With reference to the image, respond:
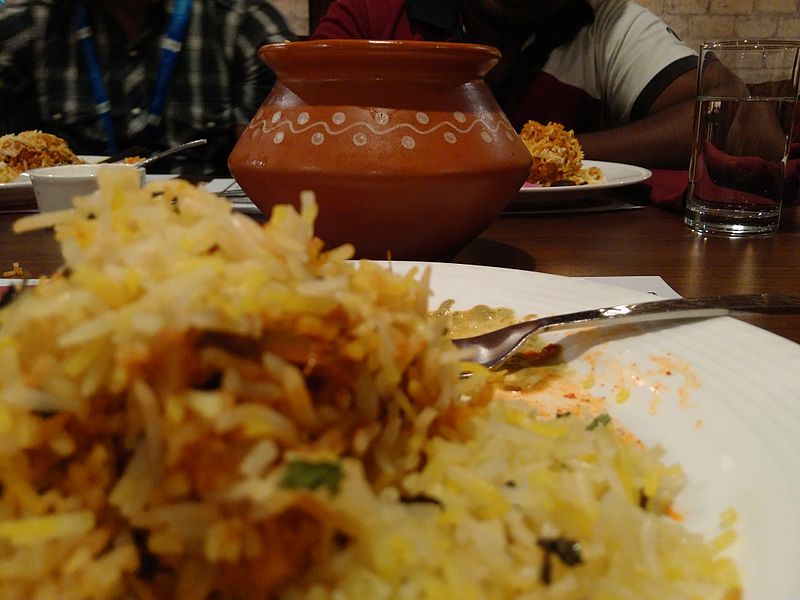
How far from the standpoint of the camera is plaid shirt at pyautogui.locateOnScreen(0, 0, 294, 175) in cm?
311

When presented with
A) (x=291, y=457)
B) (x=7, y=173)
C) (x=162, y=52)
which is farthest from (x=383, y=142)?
(x=162, y=52)

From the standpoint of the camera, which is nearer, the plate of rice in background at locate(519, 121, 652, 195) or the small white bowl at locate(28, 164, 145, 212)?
the small white bowl at locate(28, 164, 145, 212)

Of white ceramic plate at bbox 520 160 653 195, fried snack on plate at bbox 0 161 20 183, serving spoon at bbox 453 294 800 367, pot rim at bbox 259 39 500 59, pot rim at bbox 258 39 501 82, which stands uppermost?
pot rim at bbox 259 39 500 59

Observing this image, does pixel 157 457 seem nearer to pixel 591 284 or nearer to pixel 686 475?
pixel 686 475

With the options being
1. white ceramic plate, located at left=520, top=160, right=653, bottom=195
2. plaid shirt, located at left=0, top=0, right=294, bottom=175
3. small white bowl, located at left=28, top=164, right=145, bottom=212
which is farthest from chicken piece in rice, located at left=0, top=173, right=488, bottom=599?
plaid shirt, located at left=0, top=0, right=294, bottom=175

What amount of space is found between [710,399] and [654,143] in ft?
6.13

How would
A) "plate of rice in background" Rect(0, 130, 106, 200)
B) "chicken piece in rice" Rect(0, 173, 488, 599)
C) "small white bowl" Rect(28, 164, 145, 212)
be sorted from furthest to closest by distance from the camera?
"plate of rice in background" Rect(0, 130, 106, 200)
"small white bowl" Rect(28, 164, 145, 212)
"chicken piece in rice" Rect(0, 173, 488, 599)

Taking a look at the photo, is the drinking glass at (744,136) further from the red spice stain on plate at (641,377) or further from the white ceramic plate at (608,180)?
the red spice stain on plate at (641,377)

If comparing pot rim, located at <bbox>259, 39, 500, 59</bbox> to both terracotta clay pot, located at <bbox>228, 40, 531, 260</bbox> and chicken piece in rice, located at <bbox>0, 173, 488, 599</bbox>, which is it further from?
chicken piece in rice, located at <bbox>0, 173, 488, 599</bbox>

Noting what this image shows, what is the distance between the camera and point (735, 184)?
4.90 ft

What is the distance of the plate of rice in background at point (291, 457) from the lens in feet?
1.26

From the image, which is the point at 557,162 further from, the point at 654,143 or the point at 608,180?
the point at 654,143

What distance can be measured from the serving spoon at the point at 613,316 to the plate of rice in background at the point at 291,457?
7.3 inches

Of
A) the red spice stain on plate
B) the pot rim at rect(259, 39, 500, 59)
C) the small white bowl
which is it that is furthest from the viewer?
the small white bowl
